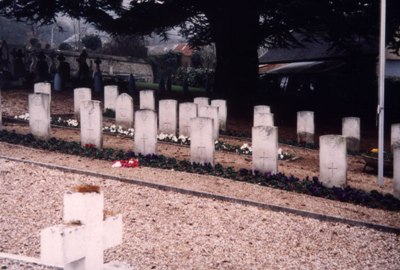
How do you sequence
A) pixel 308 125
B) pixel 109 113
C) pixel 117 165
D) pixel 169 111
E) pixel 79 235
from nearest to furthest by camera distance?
pixel 79 235 < pixel 117 165 < pixel 169 111 < pixel 308 125 < pixel 109 113

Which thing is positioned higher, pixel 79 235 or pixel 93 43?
pixel 93 43

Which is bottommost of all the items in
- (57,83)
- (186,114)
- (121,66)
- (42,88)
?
(186,114)

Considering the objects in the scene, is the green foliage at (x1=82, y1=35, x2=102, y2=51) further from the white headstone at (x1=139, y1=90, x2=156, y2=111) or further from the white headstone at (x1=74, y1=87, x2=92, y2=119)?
the white headstone at (x1=74, y1=87, x2=92, y2=119)

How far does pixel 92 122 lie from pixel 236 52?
10567mm

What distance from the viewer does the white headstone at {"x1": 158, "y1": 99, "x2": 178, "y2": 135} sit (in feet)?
42.1

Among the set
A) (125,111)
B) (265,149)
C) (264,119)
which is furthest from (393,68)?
(265,149)

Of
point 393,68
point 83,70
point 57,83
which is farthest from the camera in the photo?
point 393,68

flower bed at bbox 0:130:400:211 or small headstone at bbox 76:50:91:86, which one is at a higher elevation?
small headstone at bbox 76:50:91:86

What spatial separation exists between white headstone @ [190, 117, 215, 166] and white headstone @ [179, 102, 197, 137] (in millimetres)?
3080

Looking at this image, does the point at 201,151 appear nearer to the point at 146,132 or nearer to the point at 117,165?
the point at 146,132

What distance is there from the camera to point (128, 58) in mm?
42125

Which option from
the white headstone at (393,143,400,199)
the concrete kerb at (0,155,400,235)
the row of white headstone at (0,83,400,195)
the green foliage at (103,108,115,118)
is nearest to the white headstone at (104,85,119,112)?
the green foliage at (103,108,115,118)

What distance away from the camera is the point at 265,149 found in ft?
29.5

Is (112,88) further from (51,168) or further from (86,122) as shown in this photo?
(51,168)
